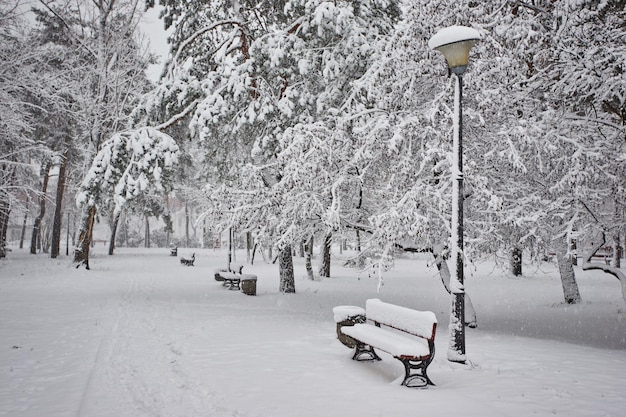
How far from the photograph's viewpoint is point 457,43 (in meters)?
6.46

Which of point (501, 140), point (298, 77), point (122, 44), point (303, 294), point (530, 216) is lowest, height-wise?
point (303, 294)

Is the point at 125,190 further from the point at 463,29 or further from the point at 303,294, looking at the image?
the point at 463,29

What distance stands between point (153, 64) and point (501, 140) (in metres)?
25.8

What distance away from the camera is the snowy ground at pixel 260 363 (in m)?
5.19

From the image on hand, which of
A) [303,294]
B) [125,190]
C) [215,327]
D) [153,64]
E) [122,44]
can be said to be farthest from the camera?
[153,64]

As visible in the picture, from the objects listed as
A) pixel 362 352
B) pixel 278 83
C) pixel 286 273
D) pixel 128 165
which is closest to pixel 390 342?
pixel 362 352

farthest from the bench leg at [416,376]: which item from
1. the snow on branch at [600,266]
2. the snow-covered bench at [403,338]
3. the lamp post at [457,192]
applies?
the snow on branch at [600,266]

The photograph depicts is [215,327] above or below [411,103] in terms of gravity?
below

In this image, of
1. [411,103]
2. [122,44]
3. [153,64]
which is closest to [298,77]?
[411,103]

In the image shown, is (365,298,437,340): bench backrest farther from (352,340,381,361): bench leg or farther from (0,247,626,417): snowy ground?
(0,247,626,417): snowy ground

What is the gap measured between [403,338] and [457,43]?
4.33 metres

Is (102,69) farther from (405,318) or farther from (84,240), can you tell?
(405,318)

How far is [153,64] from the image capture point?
2920 cm

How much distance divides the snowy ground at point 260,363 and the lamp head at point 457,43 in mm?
4543
